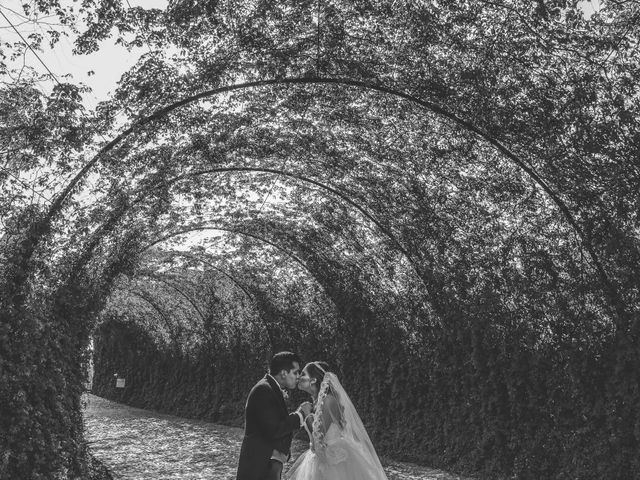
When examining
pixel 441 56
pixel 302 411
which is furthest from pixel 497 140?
pixel 302 411

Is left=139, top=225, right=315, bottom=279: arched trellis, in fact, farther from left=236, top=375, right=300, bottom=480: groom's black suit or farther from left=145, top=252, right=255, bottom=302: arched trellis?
left=236, top=375, right=300, bottom=480: groom's black suit

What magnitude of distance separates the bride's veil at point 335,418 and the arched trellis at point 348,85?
10.5 feet

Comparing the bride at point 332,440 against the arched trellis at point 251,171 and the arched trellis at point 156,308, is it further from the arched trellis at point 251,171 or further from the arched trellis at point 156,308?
the arched trellis at point 156,308

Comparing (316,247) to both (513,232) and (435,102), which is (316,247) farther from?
(435,102)

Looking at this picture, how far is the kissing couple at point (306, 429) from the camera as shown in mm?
5656

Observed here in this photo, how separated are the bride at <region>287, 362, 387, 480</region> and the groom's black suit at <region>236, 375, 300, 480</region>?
1063 mm

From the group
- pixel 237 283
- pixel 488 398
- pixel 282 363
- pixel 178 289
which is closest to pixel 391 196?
pixel 488 398

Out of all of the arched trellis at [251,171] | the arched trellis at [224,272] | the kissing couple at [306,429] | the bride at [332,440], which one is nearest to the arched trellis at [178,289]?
the arched trellis at [224,272]

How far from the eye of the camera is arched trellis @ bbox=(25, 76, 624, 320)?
7867mm

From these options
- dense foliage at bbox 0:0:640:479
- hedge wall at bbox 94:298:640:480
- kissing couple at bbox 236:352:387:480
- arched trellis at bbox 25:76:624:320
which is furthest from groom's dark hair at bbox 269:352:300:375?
hedge wall at bbox 94:298:640:480

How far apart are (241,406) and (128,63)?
48.8 ft

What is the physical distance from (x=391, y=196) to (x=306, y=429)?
507cm

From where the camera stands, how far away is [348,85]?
8.17 meters

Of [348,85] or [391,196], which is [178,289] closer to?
[391,196]
